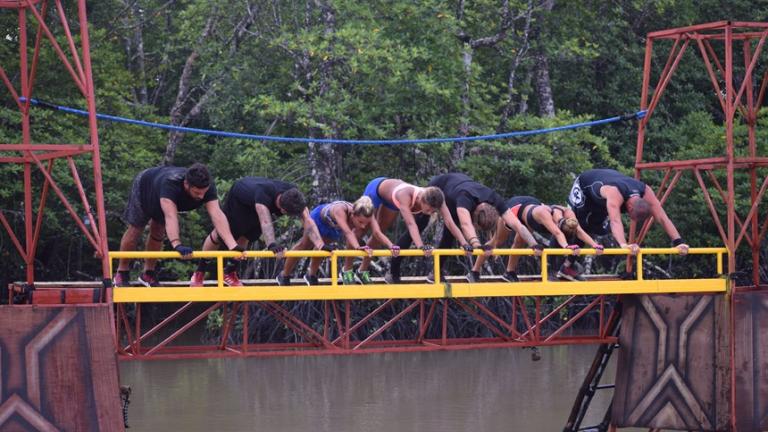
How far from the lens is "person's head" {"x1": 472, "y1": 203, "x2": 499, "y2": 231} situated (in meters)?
17.2

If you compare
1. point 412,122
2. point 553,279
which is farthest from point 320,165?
→ point 553,279

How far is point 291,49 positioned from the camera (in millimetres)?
30656

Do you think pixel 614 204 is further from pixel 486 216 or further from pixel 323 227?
pixel 323 227

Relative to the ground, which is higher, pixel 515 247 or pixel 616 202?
pixel 616 202

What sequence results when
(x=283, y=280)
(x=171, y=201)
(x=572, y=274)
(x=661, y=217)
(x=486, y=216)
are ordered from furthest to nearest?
(x=572, y=274) < (x=661, y=217) < (x=283, y=280) < (x=486, y=216) < (x=171, y=201)

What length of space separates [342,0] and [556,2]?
271 inches

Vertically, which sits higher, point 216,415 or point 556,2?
point 556,2

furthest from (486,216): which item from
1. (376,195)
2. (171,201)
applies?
(171,201)

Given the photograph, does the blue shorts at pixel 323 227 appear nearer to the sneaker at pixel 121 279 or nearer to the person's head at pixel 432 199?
the person's head at pixel 432 199

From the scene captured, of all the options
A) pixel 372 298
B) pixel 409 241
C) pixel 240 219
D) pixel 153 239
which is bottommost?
pixel 372 298

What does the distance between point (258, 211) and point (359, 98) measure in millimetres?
14423

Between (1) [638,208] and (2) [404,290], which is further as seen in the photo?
(1) [638,208]

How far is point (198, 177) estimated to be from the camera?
15.9 m

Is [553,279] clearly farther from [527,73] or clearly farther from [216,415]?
[527,73]
